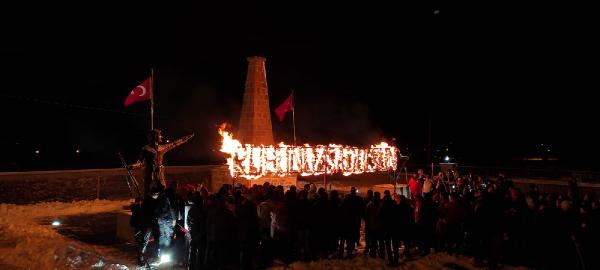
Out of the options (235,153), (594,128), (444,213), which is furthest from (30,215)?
(594,128)

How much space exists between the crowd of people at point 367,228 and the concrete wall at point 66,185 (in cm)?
792

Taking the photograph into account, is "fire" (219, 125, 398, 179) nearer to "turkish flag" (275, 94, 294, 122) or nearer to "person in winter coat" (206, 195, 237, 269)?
"turkish flag" (275, 94, 294, 122)

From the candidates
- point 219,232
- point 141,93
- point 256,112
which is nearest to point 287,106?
point 256,112

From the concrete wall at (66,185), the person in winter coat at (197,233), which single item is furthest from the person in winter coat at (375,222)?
the concrete wall at (66,185)

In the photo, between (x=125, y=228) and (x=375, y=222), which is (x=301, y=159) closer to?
(x=125, y=228)

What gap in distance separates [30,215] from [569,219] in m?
17.4

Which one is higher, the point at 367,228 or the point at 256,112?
the point at 256,112

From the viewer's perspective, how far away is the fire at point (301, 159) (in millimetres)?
15141

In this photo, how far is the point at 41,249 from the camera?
37.4ft

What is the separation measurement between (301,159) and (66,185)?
1115 cm

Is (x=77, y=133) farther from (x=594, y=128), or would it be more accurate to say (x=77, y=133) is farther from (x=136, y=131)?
(x=594, y=128)

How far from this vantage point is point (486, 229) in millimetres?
10039

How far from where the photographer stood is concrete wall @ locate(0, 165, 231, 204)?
741 inches

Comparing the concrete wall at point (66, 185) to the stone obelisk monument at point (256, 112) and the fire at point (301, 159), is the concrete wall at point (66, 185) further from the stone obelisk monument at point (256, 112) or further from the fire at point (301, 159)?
the fire at point (301, 159)
